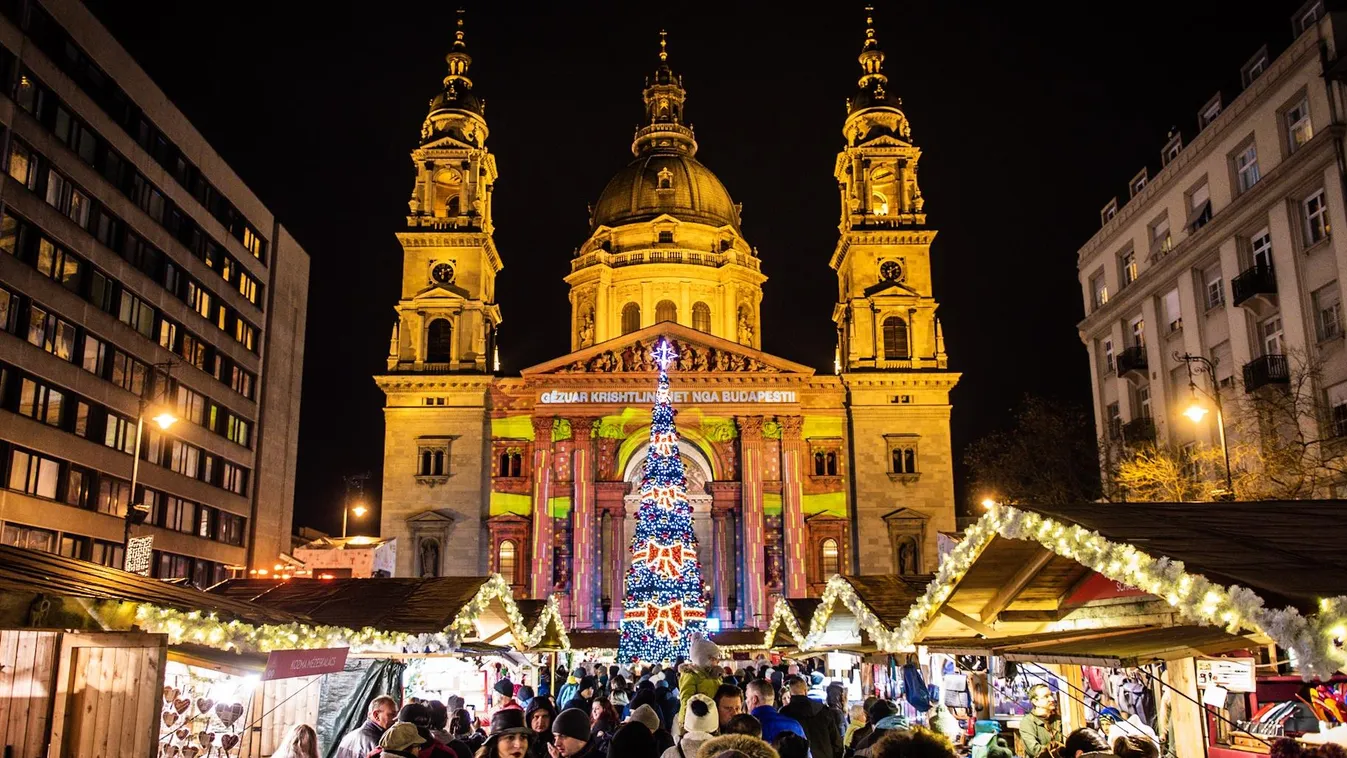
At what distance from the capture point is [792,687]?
37.7 ft

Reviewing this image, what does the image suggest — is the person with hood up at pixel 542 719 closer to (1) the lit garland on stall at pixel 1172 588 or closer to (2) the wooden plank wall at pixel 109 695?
(2) the wooden plank wall at pixel 109 695

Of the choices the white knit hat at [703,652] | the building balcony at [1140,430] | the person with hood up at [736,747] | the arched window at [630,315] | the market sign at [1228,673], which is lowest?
the person with hood up at [736,747]

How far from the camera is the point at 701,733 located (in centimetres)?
850

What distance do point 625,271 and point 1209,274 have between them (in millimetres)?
38237

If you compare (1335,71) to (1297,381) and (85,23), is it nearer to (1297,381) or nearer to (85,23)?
(1297,381)

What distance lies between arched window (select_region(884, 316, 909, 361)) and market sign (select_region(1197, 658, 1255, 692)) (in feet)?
166

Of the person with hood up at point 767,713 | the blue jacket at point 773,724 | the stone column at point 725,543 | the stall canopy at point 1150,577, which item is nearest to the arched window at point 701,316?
the stone column at point 725,543

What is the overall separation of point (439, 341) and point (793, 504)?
19.7 metres

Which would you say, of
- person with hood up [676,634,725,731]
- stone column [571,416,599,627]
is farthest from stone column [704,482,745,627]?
person with hood up [676,634,725,731]

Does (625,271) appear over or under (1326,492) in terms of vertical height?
over

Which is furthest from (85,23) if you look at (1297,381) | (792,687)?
(1297,381)

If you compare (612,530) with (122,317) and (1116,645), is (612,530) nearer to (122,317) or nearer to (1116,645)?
(122,317)

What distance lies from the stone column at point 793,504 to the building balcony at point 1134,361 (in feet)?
57.5

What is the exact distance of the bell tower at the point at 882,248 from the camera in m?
60.0
